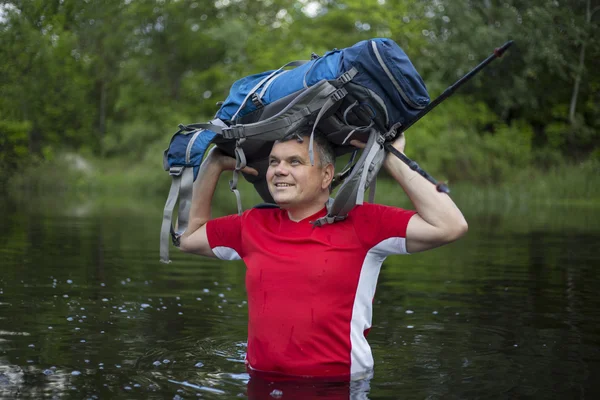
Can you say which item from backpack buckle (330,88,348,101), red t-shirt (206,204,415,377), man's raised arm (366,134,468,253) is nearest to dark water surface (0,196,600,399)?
red t-shirt (206,204,415,377)

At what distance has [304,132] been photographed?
473cm

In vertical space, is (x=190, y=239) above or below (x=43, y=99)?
below

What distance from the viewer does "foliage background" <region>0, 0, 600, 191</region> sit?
1468 inches

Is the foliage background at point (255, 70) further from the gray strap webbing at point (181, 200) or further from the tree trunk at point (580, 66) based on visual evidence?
the gray strap webbing at point (181, 200)

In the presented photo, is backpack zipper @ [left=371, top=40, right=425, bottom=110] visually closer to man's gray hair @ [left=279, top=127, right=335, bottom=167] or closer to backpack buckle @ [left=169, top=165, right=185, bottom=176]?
man's gray hair @ [left=279, top=127, right=335, bottom=167]

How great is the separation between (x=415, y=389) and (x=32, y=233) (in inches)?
486

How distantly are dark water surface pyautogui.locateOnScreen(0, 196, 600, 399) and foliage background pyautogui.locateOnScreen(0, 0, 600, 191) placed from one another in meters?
20.3

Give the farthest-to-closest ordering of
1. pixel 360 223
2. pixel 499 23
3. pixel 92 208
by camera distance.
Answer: pixel 499 23, pixel 92 208, pixel 360 223

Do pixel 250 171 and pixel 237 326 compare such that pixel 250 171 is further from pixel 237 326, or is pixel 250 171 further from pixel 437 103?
Result: pixel 237 326

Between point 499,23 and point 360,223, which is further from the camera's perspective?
point 499,23

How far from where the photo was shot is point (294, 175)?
15.3ft

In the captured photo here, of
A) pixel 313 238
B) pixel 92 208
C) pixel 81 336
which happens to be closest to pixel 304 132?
pixel 313 238

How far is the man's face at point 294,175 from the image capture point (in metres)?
4.66

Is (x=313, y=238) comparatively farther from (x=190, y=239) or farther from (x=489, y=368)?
(x=489, y=368)
